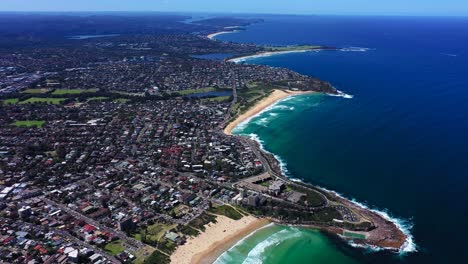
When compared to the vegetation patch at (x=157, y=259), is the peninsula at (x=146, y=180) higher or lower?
higher

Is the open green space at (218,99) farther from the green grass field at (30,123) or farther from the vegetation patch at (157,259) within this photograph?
the vegetation patch at (157,259)

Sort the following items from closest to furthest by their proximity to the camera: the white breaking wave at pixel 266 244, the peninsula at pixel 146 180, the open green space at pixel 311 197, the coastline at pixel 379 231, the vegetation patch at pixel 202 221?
the white breaking wave at pixel 266 244 < the coastline at pixel 379 231 < the peninsula at pixel 146 180 < the vegetation patch at pixel 202 221 < the open green space at pixel 311 197

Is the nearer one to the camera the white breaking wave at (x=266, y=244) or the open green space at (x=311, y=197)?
the white breaking wave at (x=266, y=244)

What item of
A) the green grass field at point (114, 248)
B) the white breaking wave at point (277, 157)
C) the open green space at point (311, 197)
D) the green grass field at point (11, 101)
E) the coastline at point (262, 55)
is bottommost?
the green grass field at point (114, 248)

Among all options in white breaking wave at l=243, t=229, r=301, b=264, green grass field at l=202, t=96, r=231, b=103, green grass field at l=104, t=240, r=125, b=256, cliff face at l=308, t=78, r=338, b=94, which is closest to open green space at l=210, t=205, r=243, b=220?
white breaking wave at l=243, t=229, r=301, b=264

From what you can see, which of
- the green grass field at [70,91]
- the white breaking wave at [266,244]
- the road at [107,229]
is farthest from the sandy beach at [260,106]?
the green grass field at [70,91]

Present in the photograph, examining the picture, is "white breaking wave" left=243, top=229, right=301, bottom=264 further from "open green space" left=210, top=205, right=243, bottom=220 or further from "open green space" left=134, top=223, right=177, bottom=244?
"open green space" left=134, top=223, right=177, bottom=244

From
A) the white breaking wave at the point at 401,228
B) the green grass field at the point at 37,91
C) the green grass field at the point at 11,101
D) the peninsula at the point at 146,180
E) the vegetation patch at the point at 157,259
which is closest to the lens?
the vegetation patch at the point at 157,259
